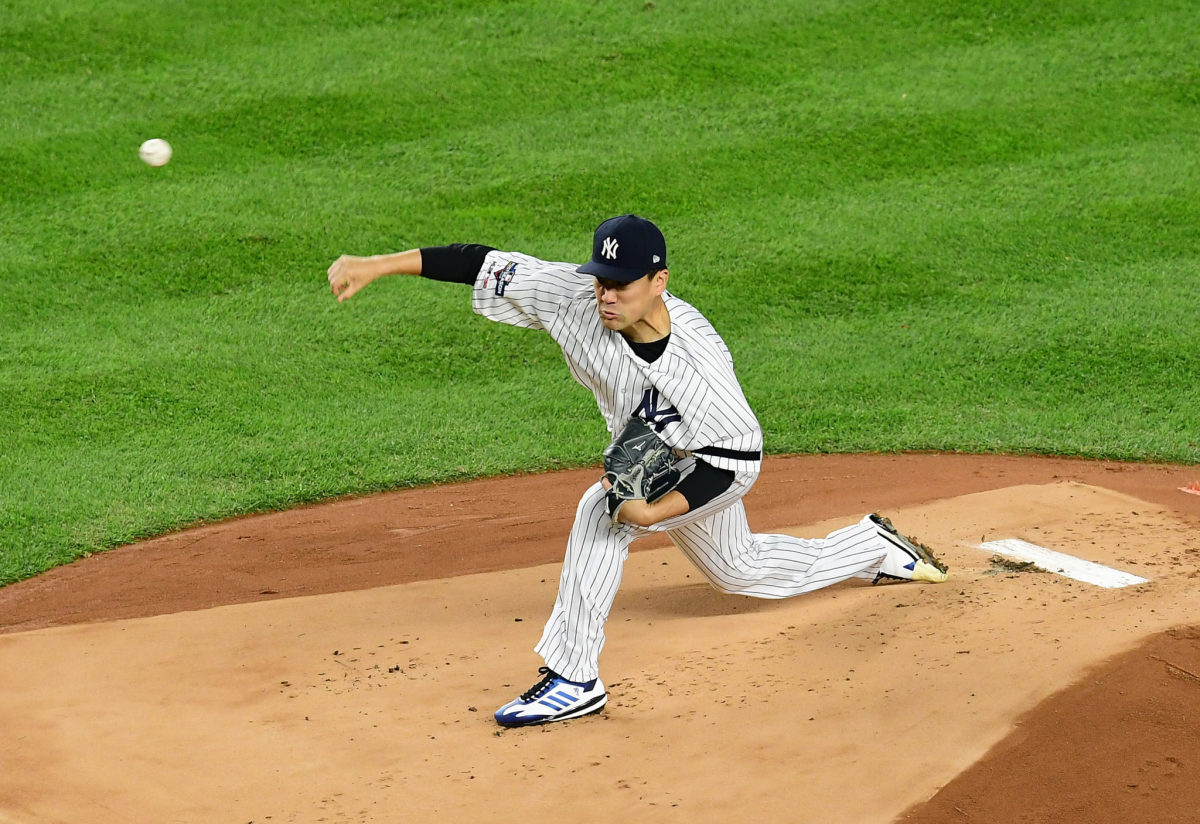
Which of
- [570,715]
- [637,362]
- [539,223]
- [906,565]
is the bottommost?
[570,715]

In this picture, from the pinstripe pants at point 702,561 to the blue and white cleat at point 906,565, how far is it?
0.11 ft

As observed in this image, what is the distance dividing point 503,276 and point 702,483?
0.95m

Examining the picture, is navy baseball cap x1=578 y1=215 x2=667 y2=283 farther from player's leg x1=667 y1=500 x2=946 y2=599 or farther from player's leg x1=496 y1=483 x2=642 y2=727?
player's leg x1=667 y1=500 x2=946 y2=599

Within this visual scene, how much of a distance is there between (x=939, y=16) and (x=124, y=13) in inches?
284

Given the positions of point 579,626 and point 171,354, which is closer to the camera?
point 579,626

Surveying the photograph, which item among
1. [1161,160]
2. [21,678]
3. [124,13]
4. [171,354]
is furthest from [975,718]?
[124,13]

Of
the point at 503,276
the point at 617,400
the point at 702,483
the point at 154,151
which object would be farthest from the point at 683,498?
the point at 154,151

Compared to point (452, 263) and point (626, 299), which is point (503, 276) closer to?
point (452, 263)

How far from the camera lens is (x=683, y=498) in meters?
3.91

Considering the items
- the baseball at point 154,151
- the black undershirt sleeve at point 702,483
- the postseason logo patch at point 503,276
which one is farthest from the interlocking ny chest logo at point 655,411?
the baseball at point 154,151

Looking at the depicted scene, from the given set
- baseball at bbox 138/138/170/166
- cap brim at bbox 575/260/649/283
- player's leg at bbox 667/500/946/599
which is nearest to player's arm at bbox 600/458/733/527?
player's leg at bbox 667/500/946/599

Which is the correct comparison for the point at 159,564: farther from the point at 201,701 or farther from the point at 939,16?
the point at 939,16

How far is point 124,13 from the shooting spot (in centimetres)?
1135

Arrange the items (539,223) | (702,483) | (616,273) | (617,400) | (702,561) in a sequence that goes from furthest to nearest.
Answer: (539,223)
(702,561)
(617,400)
(702,483)
(616,273)
